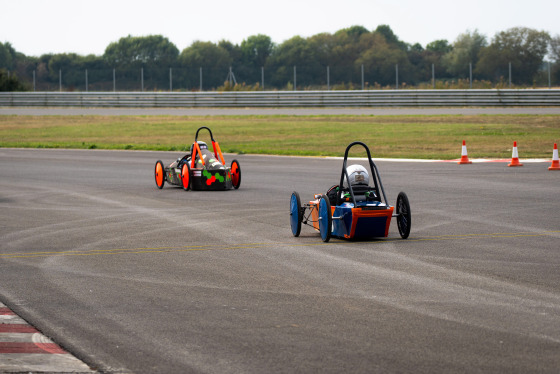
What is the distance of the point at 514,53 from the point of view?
7262 cm

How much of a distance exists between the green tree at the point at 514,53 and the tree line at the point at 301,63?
A: 0.27 ft

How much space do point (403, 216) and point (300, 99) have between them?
121 feet

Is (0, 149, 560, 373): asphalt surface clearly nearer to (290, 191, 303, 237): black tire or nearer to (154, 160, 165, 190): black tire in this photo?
(290, 191, 303, 237): black tire

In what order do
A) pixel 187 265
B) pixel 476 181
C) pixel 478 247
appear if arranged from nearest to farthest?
1. pixel 187 265
2. pixel 478 247
3. pixel 476 181

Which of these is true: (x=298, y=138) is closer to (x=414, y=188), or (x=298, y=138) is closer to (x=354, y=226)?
(x=414, y=188)

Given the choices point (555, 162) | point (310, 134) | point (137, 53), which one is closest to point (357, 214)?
point (555, 162)

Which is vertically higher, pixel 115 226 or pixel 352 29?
pixel 352 29

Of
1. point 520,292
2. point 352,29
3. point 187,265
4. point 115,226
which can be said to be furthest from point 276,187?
point 352,29

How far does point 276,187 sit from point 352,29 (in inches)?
4104

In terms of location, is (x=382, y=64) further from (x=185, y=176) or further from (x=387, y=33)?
(x=185, y=176)

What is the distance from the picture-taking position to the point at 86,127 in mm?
44344

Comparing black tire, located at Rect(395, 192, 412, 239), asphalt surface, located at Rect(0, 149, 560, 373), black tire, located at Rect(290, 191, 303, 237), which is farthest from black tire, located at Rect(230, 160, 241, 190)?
black tire, located at Rect(395, 192, 412, 239)

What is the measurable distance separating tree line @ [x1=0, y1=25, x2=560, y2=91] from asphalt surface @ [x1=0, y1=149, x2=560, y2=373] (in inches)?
1553

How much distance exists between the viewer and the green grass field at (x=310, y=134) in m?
30.6
